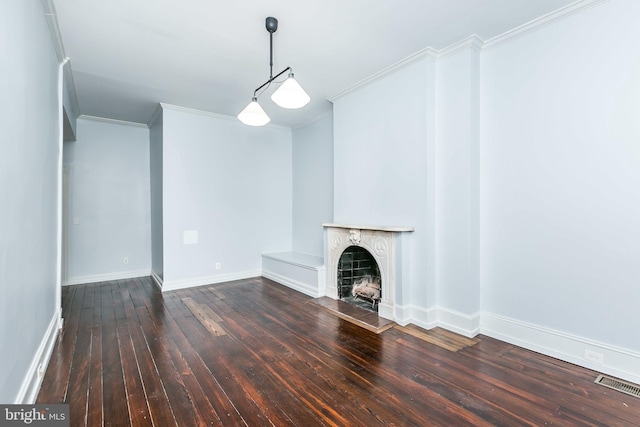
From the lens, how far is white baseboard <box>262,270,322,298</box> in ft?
14.5

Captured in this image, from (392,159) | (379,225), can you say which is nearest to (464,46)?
(392,159)

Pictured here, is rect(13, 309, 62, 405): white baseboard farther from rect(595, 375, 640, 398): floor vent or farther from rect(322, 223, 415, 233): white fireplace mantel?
rect(595, 375, 640, 398): floor vent

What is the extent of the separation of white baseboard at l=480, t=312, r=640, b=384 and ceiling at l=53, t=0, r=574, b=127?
2.73m

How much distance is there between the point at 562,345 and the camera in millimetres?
2533

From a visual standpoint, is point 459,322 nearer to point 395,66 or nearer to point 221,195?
point 395,66

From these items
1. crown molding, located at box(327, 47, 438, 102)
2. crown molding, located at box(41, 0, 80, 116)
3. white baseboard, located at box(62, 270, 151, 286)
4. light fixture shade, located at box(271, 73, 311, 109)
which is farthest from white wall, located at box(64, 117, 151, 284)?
light fixture shade, located at box(271, 73, 311, 109)

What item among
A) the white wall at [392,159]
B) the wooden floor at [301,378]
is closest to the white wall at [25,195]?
the wooden floor at [301,378]

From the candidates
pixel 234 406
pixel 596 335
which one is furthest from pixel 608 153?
pixel 234 406

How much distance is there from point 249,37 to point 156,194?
3.51 m

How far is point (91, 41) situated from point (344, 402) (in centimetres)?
384

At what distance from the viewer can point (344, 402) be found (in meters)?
1.99

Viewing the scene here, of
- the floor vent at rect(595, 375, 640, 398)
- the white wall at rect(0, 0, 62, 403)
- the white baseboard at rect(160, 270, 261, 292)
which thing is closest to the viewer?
the white wall at rect(0, 0, 62, 403)

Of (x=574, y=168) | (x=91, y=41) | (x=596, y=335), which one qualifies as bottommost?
(x=596, y=335)

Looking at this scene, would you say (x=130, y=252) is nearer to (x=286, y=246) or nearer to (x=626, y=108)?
(x=286, y=246)
